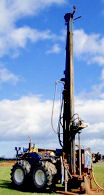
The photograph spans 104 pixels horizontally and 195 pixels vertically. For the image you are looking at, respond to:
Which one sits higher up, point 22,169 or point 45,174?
point 22,169

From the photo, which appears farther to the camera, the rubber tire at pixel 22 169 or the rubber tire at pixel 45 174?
the rubber tire at pixel 22 169

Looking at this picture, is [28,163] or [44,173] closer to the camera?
[44,173]

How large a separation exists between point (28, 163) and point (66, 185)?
8.07 feet

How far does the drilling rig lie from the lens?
14.9 meters

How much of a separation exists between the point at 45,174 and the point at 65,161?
1.36 m

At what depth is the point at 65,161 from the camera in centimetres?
1547

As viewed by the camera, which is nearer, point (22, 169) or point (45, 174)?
point (45, 174)

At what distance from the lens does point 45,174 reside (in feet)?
47.9

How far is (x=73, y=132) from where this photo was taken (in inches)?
629

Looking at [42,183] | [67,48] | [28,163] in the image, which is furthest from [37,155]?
[67,48]

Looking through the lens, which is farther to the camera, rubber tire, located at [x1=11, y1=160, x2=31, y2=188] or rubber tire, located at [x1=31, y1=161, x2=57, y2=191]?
rubber tire, located at [x1=11, y1=160, x2=31, y2=188]

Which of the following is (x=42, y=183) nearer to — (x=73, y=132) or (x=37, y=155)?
(x=37, y=155)

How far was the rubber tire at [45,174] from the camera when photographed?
14539 mm

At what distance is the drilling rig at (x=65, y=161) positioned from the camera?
48.8 feet
